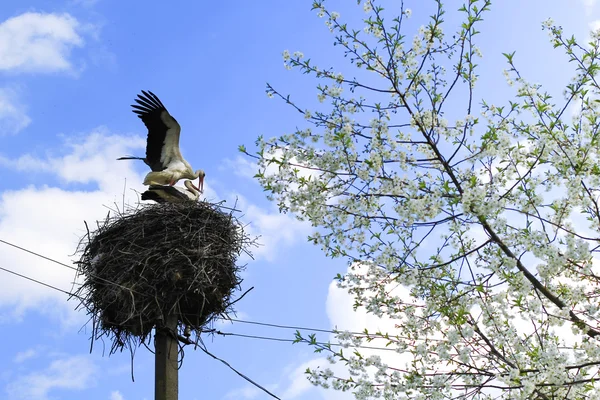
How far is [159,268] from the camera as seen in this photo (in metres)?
6.35

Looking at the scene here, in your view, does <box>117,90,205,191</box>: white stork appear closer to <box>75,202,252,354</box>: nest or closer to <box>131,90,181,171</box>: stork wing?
<box>131,90,181,171</box>: stork wing

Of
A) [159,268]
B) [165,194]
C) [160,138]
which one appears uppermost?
[160,138]

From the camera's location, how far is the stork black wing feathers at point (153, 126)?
27.5ft

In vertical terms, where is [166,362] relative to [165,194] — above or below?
below

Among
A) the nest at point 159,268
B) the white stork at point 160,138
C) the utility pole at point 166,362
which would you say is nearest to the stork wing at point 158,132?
the white stork at point 160,138

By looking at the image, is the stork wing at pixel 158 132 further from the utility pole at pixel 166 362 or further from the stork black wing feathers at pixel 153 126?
the utility pole at pixel 166 362

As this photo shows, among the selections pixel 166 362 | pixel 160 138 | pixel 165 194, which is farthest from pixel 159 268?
pixel 160 138

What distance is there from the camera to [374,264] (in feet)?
15.7

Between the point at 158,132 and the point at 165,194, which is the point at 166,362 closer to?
the point at 165,194

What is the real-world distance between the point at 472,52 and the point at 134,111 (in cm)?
469

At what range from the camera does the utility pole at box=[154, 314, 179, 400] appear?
5.67 meters

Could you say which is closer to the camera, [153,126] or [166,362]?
[166,362]

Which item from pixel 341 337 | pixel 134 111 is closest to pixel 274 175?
pixel 341 337

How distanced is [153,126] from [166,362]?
3.51 metres
